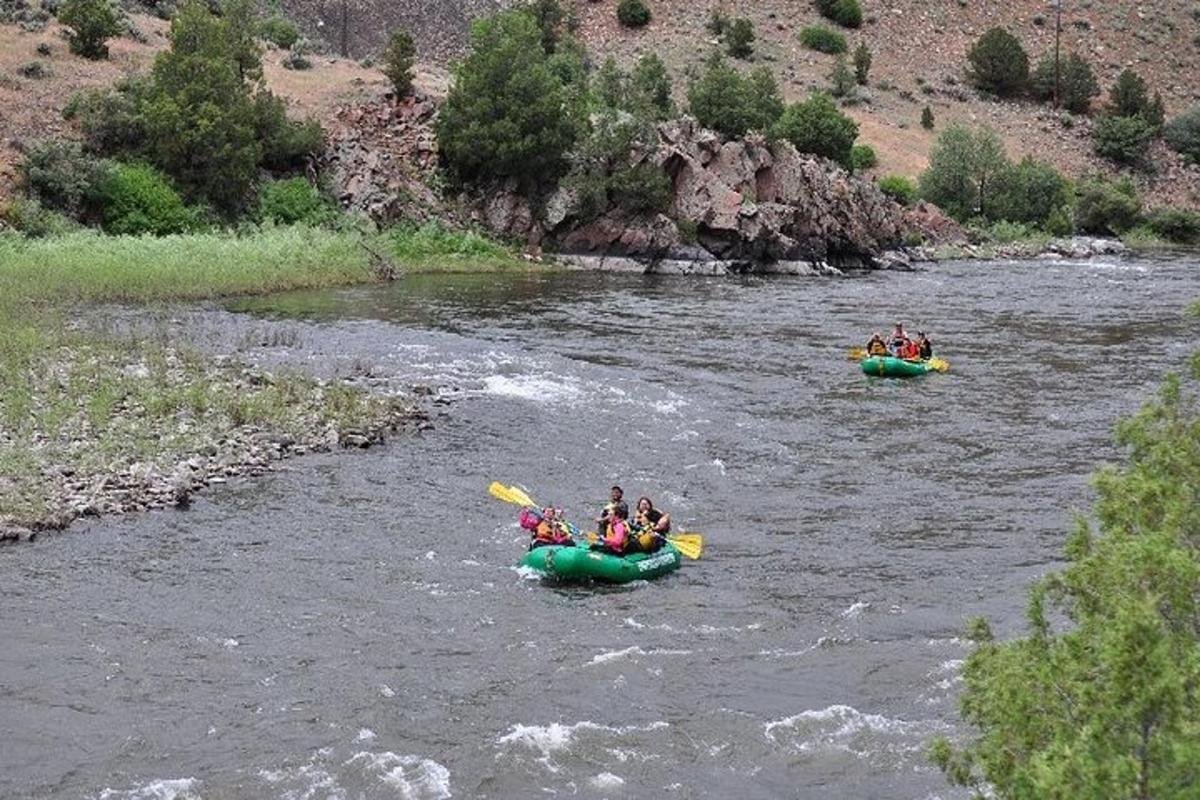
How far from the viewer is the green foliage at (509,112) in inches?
2291

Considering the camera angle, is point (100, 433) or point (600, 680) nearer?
point (600, 680)

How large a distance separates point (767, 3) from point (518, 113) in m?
47.5

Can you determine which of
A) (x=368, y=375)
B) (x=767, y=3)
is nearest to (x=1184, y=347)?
(x=368, y=375)

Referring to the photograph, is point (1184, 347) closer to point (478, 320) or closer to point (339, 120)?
point (478, 320)

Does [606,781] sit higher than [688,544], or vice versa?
[688,544]

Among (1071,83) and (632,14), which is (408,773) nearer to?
(632,14)

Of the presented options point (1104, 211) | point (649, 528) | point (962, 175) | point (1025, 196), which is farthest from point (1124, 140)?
point (649, 528)

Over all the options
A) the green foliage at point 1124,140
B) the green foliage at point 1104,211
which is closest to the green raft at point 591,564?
the green foliage at point 1104,211

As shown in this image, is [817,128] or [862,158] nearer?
[817,128]

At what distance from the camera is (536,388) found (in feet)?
97.9

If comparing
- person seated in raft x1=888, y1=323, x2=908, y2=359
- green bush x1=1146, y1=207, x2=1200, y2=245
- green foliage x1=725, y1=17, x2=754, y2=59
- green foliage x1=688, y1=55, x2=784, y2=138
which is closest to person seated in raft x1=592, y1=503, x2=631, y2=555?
person seated in raft x1=888, y1=323, x2=908, y2=359

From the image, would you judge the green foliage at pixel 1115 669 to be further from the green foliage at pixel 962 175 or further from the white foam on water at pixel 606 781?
the green foliage at pixel 962 175

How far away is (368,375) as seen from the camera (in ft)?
96.9

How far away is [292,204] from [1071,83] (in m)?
61.6
